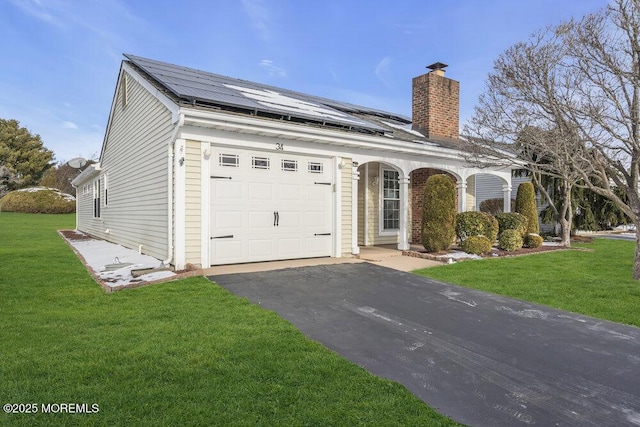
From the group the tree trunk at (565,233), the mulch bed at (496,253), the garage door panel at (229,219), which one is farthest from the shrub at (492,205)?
the garage door panel at (229,219)

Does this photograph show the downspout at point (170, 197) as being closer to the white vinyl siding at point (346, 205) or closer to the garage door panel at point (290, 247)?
the garage door panel at point (290, 247)

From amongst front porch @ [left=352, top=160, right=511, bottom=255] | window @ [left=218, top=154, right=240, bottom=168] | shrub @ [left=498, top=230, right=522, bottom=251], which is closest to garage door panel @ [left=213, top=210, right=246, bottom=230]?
window @ [left=218, top=154, right=240, bottom=168]

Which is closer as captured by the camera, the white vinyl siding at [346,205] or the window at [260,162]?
the window at [260,162]

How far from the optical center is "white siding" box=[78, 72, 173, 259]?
8117 millimetres

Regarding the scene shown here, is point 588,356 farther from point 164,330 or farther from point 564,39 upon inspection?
point 564,39

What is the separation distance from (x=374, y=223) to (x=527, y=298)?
653 centimetres

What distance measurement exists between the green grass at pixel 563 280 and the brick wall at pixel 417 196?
11.4ft

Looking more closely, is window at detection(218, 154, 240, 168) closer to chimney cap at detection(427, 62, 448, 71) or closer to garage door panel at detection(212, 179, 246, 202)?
garage door panel at detection(212, 179, 246, 202)

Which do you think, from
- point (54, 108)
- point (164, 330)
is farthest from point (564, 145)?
point (54, 108)

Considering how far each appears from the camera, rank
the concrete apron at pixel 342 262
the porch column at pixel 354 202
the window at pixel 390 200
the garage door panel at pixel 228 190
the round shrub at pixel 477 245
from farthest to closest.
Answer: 1. the window at pixel 390 200
2. the round shrub at pixel 477 245
3. the porch column at pixel 354 202
4. the garage door panel at pixel 228 190
5. the concrete apron at pixel 342 262

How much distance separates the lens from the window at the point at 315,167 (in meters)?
8.64

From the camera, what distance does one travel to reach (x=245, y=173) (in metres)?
7.74

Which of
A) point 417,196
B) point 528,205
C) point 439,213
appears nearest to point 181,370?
point 439,213

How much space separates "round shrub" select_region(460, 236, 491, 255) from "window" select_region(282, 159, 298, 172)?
4.67 m
